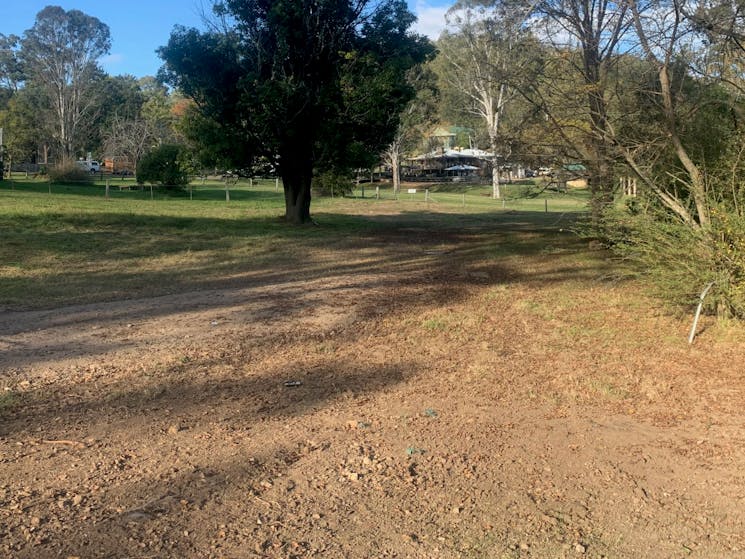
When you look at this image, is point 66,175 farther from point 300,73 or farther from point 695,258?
point 695,258

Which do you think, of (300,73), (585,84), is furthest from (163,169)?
(585,84)

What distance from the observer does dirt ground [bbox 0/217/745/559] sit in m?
3.71

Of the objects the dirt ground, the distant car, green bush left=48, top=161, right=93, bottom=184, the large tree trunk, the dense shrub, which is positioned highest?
the distant car

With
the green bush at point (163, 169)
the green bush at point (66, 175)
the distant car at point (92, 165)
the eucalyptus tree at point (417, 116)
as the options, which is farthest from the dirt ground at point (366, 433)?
the distant car at point (92, 165)

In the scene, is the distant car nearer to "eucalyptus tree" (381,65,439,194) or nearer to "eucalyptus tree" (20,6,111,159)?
"eucalyptus tree" (20,6,111,159)

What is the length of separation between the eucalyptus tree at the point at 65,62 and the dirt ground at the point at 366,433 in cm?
5990

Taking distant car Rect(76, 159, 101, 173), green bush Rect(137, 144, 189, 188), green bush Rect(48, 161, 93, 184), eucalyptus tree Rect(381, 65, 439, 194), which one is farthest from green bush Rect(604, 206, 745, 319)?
distant car Rect(76, 159, 101, 173)

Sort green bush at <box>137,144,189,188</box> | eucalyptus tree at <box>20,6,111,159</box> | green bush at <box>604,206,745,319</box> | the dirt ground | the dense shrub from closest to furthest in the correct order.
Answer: the dirt ground → green bush at <box>604,206,745,319</box> → the dense shrub → green bush at <box>137,144,189,188</box> → eucalyptus tree at <box>20,6,111,159</box>

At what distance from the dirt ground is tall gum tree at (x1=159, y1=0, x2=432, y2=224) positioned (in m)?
12.4

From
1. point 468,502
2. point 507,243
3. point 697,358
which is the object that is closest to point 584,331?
point 697,358

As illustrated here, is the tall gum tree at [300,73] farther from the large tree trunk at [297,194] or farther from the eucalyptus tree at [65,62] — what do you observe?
the eucalyptus tree at [65,62]

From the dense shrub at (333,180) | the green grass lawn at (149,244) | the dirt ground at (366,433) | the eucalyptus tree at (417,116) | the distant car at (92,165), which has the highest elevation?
the eucalyptus tree at (417,116)

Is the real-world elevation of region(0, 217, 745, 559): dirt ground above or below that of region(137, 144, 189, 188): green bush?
below

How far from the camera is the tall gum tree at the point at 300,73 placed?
20.8m
